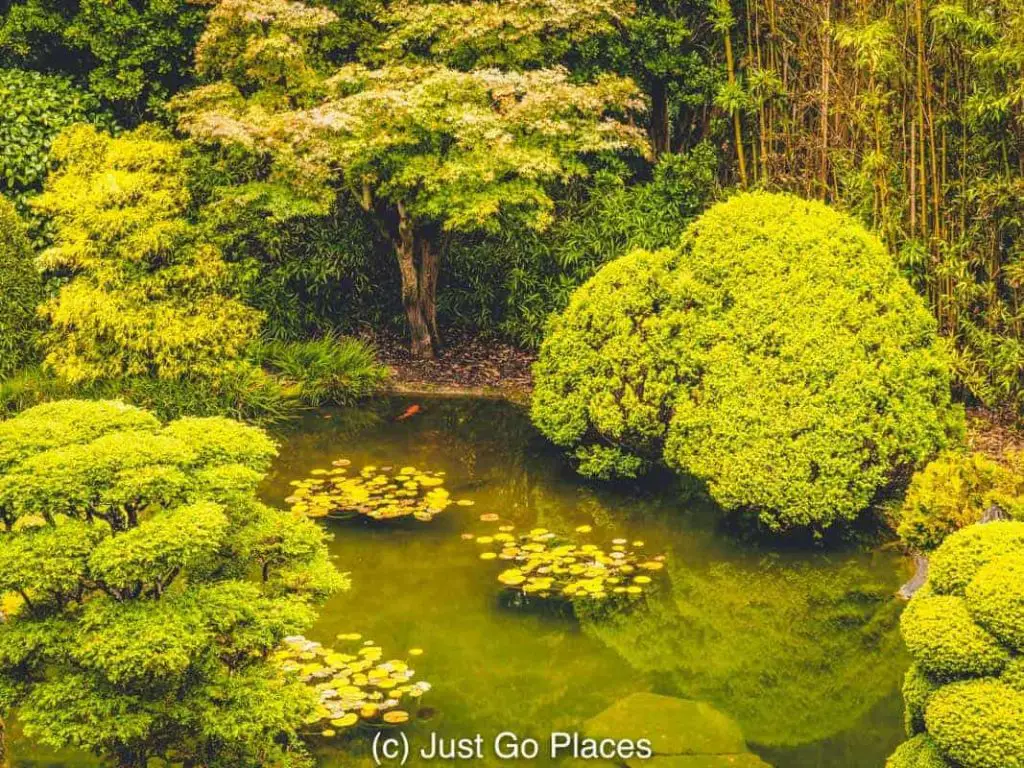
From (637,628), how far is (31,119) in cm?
928

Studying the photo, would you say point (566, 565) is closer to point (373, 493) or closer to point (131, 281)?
point (373, 493)

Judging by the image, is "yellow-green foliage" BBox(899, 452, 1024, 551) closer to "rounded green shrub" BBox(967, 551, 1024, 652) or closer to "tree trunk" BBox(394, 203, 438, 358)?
"rounded green shrub" BBox(967, 551, 1024, 652)

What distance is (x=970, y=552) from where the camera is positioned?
4578 mm

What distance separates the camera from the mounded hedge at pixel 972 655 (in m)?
4.24

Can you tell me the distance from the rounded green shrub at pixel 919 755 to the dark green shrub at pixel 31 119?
1053 cm

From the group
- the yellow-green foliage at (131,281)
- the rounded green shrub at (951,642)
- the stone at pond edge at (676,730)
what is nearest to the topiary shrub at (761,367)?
the stone at pond edge at (676,730)

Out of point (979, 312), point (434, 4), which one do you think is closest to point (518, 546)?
point (979, 312)

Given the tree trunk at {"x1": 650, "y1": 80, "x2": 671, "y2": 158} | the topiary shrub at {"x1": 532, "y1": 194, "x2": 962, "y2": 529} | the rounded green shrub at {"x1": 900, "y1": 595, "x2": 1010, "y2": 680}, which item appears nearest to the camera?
the rounded green shrub at {"x1": 900, "y1": 595, "x2": 1010, "y2": 680}

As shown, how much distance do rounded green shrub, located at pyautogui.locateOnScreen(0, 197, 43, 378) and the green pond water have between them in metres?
3.30

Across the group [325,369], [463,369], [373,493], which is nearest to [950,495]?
[373,493]

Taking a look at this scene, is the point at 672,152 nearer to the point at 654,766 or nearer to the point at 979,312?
the point at 979,312

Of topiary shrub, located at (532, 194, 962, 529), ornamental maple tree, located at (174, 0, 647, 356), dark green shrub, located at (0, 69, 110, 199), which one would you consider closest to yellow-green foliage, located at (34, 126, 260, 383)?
ornamental maple tree, located at (174, 0, 647, 356)

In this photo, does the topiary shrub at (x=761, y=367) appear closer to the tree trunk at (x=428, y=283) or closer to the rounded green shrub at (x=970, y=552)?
the rounded green shrub at (x=970, y=552)

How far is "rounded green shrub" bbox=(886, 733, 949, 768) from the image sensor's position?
4480mm
